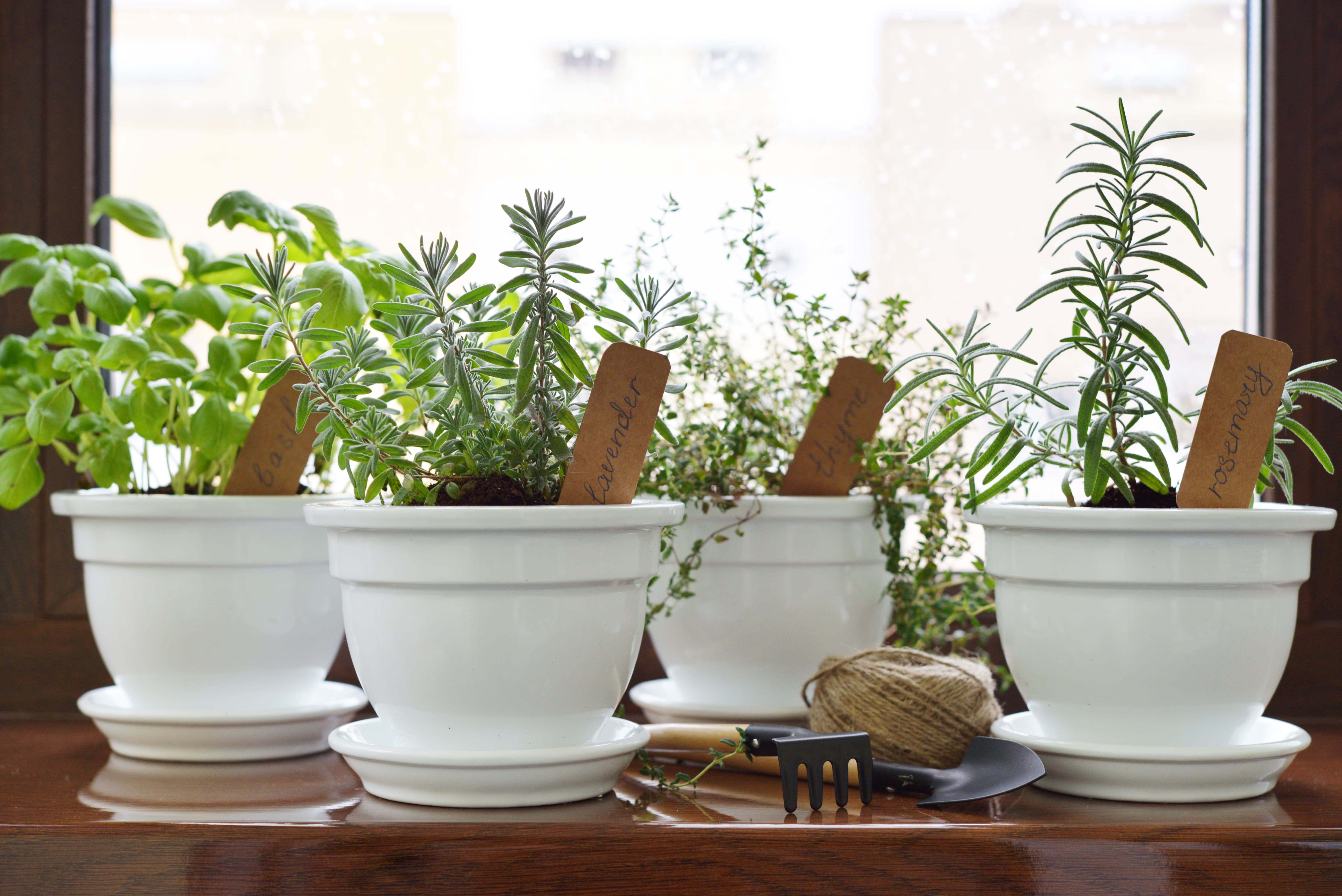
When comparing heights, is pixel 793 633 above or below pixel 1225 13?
below

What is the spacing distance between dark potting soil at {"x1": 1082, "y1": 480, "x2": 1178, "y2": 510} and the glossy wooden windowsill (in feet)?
0.66

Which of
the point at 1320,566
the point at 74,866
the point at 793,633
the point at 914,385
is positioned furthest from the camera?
the point at 1320,566

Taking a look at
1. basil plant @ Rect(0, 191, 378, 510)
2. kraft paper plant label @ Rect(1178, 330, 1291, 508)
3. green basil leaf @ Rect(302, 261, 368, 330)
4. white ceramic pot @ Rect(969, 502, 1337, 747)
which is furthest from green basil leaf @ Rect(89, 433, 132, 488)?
kraft paper plant label @ Rect(1178, 330, 1291, 508)

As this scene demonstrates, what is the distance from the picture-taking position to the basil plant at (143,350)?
0.80 metres

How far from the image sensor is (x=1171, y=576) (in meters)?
0.65

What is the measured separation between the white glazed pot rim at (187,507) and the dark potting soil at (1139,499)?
57 centimetres

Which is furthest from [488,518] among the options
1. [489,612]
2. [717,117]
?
[717,117]

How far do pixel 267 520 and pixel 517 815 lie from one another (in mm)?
326

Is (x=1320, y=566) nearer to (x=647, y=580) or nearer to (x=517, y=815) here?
(x=647, y=580)

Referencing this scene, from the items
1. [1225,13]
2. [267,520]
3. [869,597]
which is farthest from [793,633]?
[1225,13]

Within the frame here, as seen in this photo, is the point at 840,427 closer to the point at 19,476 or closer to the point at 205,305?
the point at 205,305

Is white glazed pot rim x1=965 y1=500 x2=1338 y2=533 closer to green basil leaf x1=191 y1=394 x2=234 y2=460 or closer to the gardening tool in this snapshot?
the gardening tool

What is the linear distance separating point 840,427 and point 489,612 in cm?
36

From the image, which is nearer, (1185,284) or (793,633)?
(793,633)
